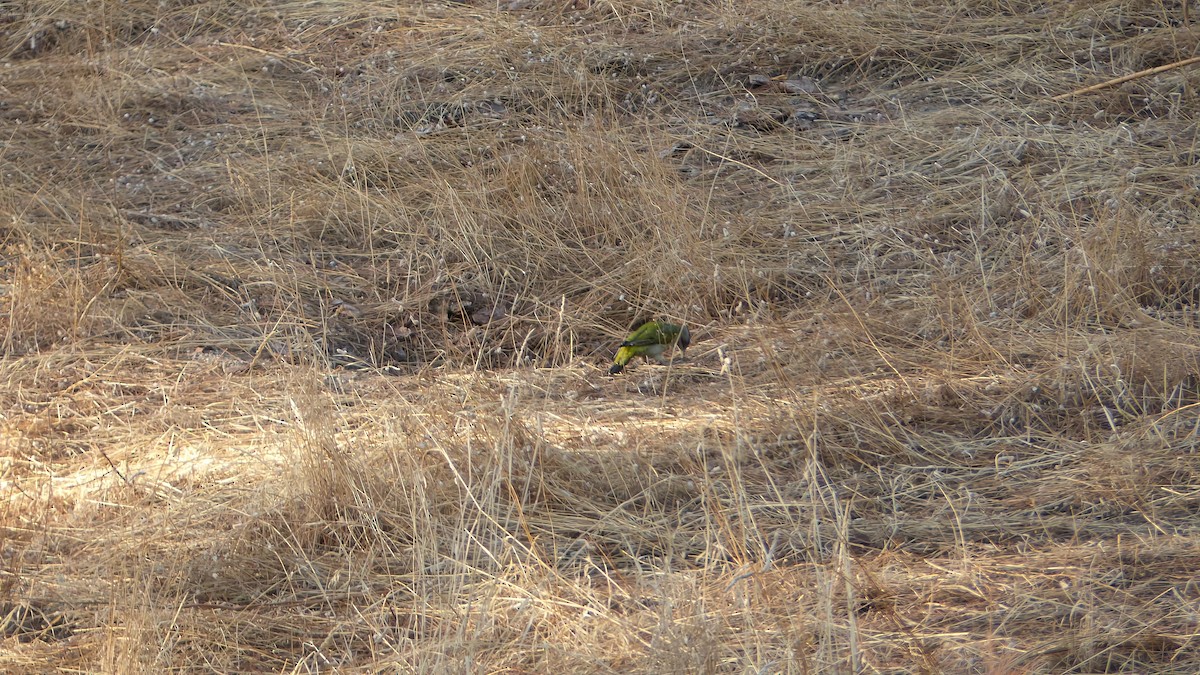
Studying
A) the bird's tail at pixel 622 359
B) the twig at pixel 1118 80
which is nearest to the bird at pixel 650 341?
the bird's tail at pixel 622 359

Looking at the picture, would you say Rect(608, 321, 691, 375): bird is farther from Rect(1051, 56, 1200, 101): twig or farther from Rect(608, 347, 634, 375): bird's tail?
Rect(1051, 56, 1200, 101): twig

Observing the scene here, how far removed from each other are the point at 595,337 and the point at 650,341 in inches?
20.9

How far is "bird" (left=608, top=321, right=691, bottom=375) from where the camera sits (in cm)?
375

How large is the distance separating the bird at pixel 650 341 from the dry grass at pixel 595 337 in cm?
9

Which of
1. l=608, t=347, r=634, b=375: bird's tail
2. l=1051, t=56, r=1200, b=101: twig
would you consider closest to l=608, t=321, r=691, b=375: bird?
l=608, t=347, r=634, b=375: bird's tail

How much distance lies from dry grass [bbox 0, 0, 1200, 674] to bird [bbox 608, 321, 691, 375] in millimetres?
93

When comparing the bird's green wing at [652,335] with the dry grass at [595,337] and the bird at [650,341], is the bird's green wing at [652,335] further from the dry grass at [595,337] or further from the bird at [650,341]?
the dry grass at [595,337]

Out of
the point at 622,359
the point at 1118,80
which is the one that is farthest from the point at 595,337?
the point at 1118,80

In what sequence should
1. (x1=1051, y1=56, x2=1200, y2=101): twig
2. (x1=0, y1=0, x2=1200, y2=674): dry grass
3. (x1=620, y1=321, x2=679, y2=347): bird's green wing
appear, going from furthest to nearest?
(x1=1051, y1=56, x2=1200, y2=101): twig
(x1=620, y1=321, x2=679, y2=347): bird's green wing
(x1=0, y1=0, x2=1200, y2=674): dry grass

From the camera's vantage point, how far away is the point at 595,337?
427cm

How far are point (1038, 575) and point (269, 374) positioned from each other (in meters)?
2.46

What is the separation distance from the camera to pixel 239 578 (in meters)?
2.70

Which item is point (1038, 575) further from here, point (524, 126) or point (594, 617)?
point (524, 126)

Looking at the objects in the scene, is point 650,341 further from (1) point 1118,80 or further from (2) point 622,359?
(1) point 1118,80
